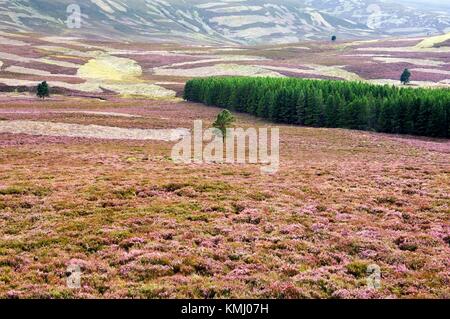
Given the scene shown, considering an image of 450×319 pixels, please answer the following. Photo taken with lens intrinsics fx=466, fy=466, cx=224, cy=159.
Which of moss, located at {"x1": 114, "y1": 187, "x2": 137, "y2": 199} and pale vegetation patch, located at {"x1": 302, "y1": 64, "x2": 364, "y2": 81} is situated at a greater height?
pale vegetation patch, located at {"x1": 302, "y1": 64, "x2": 364, "y2": 81}

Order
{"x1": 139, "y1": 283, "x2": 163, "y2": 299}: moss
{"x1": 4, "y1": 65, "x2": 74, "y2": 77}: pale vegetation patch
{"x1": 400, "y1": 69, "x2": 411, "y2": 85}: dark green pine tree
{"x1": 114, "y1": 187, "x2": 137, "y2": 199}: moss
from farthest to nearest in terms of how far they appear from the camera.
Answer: {"x1": 4, "y1": 65, "x2": 74, "y2": 77}: pale vegetation patch, {"x1": 400, "y1": 69, "x2": 411, "y2": 85}: dark green pine tree, {"x1": 114, "y1": 187, "x2": 137, "y2": 199}: moss, {"x1": 139, "y1": 283, "x2": 163, "y2": 299}: moss

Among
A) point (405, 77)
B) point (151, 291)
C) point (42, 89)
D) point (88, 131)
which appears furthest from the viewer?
point (405, 77)

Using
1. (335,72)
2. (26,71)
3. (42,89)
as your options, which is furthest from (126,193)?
(335,72)

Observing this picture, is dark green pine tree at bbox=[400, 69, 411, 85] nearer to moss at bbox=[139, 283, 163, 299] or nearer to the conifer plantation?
the conifer plantation

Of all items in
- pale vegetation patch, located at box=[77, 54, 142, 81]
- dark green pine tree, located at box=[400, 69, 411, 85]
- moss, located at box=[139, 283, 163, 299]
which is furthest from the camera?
pale vegetation patch, located at box=[77, 54, 142, 81]

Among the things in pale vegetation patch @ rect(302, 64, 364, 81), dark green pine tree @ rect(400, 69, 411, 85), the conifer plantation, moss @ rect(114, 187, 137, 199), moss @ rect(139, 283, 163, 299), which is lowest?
moss @ rect(139, 283, 163, 299)

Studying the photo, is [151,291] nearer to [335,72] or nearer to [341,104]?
[341,104]

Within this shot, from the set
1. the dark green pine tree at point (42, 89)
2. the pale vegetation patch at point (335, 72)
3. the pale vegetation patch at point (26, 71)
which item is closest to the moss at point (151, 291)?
the dark green pine tree at point (42, 89)

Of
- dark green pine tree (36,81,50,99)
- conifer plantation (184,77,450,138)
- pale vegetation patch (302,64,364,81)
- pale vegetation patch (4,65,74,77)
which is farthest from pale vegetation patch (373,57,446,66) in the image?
dark green pine tree (36,81,50,99)

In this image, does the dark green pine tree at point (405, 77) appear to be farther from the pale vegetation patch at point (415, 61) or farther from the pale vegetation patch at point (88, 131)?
the pale vegetation patch at point (88, 131)
